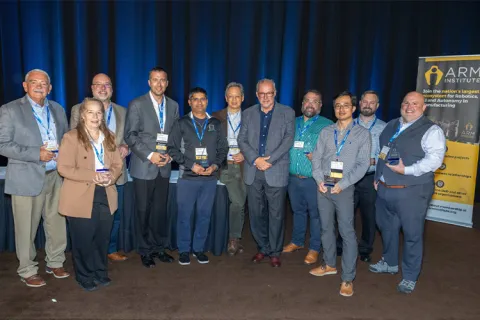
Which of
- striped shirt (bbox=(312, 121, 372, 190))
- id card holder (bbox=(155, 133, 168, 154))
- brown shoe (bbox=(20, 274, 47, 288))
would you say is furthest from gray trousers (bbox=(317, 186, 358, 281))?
brown shoe (bbox=(20, 274, 47, 288))

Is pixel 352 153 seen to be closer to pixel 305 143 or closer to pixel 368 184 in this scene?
pixel 305 143

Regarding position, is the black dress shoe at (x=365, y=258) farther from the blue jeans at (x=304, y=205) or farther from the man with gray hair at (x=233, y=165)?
the man with gray hair at (x=233, y=165)

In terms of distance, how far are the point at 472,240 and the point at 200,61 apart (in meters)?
4.27

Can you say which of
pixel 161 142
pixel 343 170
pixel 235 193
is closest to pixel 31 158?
pixel 161 142

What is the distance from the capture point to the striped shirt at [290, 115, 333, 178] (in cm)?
328

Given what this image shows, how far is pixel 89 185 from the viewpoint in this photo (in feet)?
8.48

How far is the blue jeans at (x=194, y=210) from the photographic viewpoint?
321 cm

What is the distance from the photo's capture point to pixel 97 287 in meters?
2.81

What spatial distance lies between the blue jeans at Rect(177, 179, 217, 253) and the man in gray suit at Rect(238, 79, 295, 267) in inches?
14.4

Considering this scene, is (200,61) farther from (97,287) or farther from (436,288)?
(436,288)

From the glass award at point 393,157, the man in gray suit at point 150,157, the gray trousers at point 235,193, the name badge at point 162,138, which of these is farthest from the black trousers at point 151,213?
the glass award at point 393,157

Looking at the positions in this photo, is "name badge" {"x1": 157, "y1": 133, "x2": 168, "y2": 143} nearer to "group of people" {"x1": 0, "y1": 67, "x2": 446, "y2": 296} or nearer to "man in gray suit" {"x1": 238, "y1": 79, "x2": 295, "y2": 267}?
"group of people" {"x1": 0, "y1": 67, "x2": 446, "y2": 296}

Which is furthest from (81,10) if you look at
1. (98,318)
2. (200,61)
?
(98,318)

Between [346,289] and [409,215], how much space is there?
73cm
